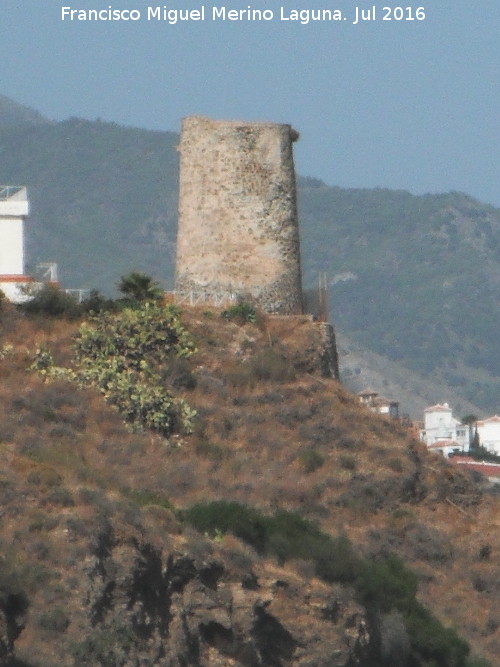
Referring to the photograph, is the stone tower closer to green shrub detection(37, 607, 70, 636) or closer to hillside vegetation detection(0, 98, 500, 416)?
green shrub detection(37, 607, 70, 636)

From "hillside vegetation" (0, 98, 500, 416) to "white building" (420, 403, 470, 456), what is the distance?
51.3 m

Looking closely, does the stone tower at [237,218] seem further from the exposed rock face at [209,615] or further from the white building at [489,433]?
the white building at [489,433]

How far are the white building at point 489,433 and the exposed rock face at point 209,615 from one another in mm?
69291

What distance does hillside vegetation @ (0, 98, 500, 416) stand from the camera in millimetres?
159250

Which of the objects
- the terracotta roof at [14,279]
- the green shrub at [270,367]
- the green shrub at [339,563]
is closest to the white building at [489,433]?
the green shrub at [270,367]

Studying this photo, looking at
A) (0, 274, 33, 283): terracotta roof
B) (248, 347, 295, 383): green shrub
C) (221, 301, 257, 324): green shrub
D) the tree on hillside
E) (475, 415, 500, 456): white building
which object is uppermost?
(0, 274, 33, 283): terracotta roof

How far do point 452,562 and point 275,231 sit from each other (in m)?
7.00

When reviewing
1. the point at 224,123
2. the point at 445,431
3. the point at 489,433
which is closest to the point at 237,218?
the point at 224,123

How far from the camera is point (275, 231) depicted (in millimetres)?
35844

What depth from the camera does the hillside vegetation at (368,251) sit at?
6270 inches

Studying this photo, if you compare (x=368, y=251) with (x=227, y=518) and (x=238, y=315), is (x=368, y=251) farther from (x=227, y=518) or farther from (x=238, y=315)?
(x=227, y=518)

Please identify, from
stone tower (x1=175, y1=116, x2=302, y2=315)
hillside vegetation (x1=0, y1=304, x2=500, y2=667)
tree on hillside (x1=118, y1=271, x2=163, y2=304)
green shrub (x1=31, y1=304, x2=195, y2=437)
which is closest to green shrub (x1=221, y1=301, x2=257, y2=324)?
hillside vegetation (x1=0, y1=304, x2=500, y2=667)

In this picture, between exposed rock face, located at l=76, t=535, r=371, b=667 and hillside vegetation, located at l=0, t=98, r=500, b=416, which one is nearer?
Result: exposed rock face, located at l=76, t=535, r=371, b=667

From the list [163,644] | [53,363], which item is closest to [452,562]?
[53,363]
